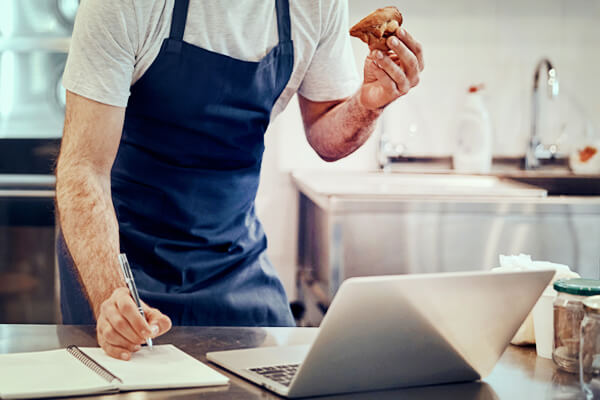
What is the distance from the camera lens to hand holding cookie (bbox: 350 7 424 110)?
126cm

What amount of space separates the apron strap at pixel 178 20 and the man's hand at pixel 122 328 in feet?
1.97

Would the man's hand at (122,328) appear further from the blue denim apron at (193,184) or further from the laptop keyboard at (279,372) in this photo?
the blue denim apron at (193,184)

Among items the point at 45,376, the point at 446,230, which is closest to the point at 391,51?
the point at 45,376

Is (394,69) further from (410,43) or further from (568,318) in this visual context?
(568,318)

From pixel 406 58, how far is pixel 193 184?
0.49 metres

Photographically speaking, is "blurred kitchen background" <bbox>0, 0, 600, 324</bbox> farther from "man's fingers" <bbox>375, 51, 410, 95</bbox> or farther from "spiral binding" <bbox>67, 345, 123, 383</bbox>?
"spiral binding" <bbox>67, 345, 123, 383</bbox>

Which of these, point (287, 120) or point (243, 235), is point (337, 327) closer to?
point (243, 235)

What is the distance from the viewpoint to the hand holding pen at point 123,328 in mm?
920

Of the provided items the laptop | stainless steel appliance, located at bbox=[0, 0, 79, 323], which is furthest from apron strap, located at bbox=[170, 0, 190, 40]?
stainless steel appliance, located at bbox=[0, 0, 79, 323]

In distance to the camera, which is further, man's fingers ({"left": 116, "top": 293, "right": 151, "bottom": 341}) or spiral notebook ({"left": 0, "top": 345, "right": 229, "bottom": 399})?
man's fingers ({"left": 116, "top": 293, "right": 151, "bottom": 341})

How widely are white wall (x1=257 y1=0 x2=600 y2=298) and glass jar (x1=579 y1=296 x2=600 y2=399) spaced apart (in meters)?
2.25

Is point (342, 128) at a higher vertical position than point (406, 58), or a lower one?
lower

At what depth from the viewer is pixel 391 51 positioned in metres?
1.36

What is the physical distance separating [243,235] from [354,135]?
0.32 meters
